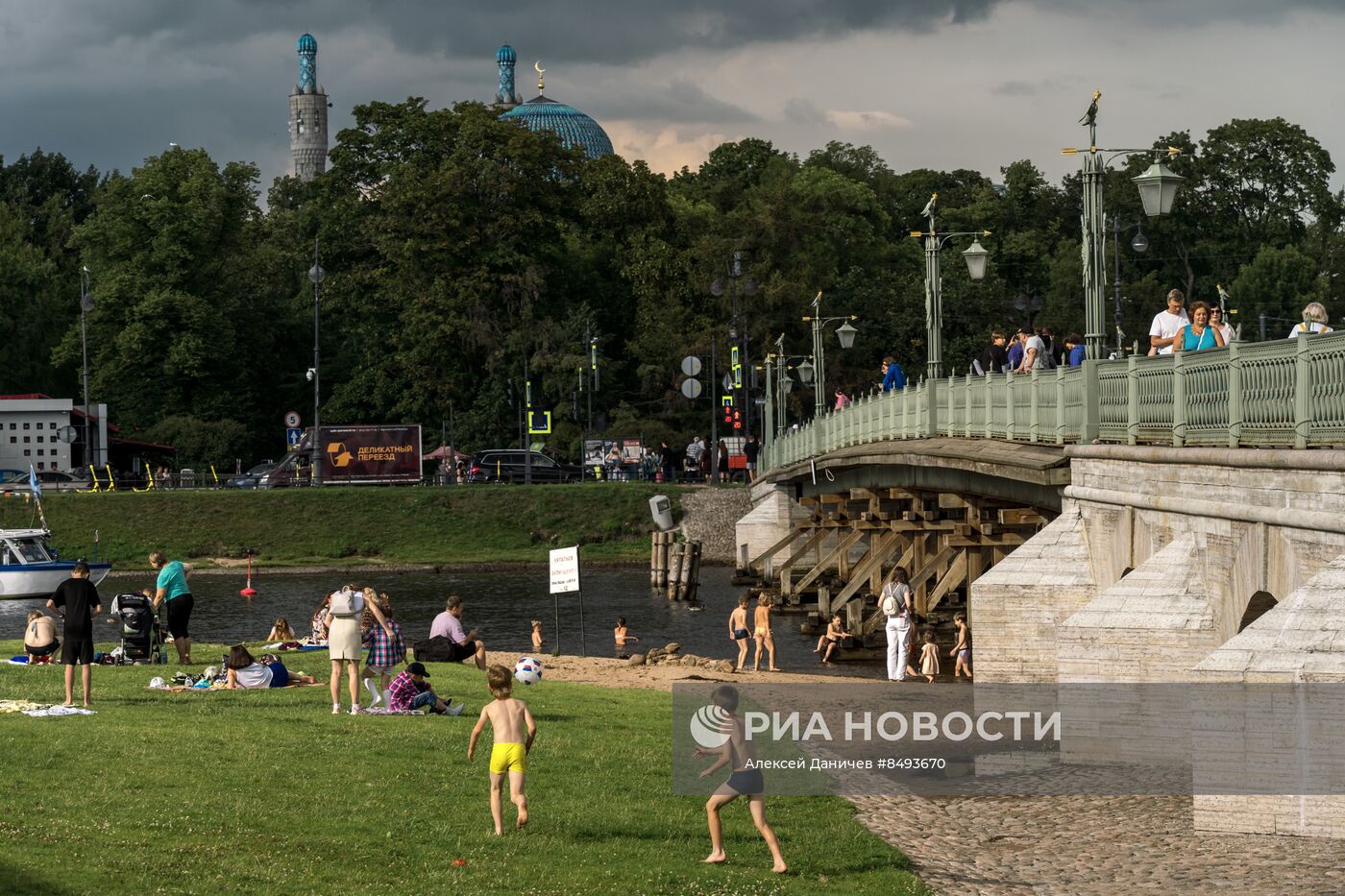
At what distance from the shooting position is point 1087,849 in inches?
621

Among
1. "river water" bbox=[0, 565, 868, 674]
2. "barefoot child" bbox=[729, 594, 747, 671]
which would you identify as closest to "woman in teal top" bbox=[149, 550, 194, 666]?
"barefoot child" bbox=[729, 594, 747, 671]

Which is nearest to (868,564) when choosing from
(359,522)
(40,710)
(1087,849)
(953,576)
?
(953,576)

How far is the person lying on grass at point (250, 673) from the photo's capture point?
2281 cm

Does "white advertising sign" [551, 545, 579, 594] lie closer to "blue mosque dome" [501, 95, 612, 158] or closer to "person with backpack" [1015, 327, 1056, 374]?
"person with backpack" [1015, 327, 1056, 374]

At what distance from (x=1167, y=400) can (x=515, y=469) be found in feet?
184

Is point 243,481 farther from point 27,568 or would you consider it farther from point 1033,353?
point 1033,353

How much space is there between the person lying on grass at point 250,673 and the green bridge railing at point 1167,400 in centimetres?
1057

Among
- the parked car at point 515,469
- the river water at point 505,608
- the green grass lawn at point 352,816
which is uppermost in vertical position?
the parked car at point 515,469

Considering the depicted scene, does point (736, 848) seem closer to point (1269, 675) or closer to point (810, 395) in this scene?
point (1269, 675)

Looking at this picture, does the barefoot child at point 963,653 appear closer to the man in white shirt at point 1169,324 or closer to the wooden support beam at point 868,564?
the wooden support beam at point 868,564

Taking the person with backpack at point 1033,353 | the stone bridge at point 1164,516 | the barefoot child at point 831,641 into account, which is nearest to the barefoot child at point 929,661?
the stone bridge at point 1164,516

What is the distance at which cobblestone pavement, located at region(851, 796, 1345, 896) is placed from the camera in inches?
545

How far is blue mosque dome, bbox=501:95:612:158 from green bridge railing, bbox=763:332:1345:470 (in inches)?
4608

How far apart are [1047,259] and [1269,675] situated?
7761cm
